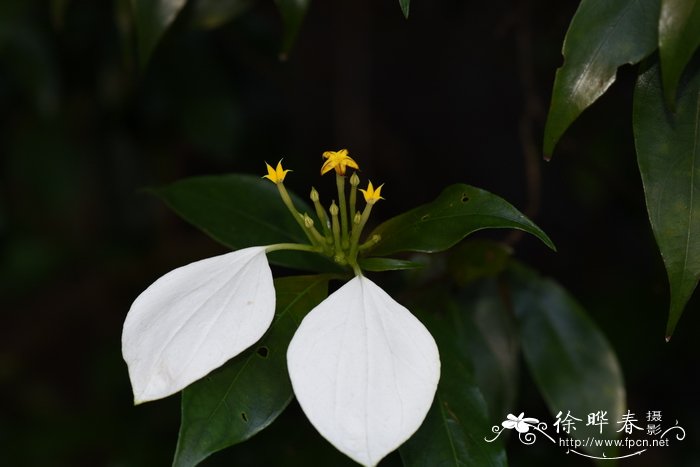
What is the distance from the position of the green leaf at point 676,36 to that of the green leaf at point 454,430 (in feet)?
0.89

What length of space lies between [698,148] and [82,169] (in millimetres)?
1173

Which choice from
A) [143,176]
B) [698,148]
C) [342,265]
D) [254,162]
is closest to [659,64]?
[698,148]

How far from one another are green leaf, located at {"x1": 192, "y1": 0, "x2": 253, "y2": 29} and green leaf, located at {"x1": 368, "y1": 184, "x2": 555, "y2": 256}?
0.36 meters

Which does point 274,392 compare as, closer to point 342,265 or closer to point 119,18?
point 342,265

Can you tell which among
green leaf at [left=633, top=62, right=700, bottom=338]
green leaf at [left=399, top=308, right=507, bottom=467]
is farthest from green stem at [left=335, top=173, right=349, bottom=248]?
green leaf at [left=633, top=62, right=700, bottom=338]

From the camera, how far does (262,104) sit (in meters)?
1.47

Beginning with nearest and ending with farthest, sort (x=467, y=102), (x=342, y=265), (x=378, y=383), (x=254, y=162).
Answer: (x=378, y=383)
(x=342, y=265)
(x=254, y=162)
(x=467, y=102)

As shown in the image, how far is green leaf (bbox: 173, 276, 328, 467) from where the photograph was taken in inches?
22.5

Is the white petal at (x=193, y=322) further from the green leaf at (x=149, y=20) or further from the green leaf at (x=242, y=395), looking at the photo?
the green leaf at (x=149, y=20)

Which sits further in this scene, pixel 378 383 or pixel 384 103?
pixel 384 103

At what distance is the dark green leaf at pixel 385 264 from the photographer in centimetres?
60

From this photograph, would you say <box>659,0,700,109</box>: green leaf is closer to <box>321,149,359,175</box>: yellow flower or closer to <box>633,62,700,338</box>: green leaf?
<box>633,62,700,338</box>: green leaf

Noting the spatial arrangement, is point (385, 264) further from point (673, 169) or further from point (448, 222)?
point (673, 169)

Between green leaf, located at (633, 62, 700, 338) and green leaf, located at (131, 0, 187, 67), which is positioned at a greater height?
green leaf, located at (131, 0, 187, 67)
